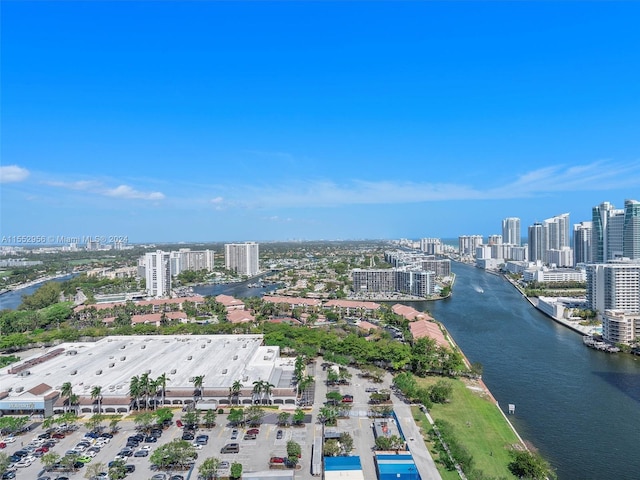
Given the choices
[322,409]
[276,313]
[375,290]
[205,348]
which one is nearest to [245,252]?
[375,290]

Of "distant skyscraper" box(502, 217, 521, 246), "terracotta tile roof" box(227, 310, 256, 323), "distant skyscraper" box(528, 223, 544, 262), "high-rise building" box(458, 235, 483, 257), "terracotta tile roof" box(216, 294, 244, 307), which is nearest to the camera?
"terracotta tile roof" box(227, 310, 256, 323)

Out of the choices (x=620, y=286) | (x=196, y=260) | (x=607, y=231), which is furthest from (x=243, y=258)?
(x=620, y=286)

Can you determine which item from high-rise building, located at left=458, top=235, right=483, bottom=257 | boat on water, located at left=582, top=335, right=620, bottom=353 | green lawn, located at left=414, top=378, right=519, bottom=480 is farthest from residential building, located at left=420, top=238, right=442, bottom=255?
green lawn, located at left=414, top=378, right=519, bottom=480

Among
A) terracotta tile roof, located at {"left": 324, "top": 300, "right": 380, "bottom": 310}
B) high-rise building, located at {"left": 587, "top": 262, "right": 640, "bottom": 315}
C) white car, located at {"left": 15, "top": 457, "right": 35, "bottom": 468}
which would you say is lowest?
white car, located at {"left": 15, "top": 457, "right": 35, "bottom": 468}

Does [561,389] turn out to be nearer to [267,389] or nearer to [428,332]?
[428,332]

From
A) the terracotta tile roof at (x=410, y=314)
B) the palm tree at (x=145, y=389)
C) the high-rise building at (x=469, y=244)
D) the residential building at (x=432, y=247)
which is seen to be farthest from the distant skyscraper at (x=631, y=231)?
the residential building at (x=432, y=247)

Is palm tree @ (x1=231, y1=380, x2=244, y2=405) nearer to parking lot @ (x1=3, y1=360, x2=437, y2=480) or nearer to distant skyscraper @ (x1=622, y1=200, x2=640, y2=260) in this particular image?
parking lot @ (x1=3, y1=360, x2=437, y2=480)

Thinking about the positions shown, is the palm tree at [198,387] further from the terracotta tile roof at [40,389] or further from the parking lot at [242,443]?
the terracotta tile roof at [40,389]
